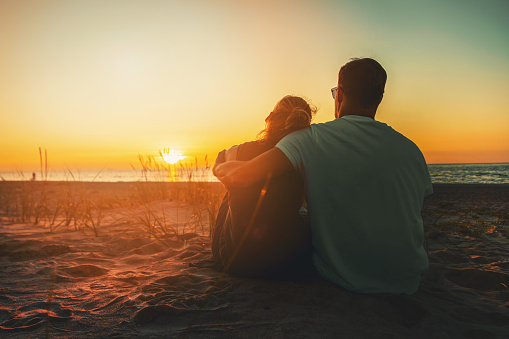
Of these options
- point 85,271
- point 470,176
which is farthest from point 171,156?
point 470,176

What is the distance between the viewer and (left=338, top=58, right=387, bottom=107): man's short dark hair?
164 cm

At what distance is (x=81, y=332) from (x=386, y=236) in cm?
159

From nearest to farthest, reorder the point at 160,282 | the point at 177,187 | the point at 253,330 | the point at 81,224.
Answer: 1. the point at 253,330
2. the point at 160,282
3. the point at 81,224
4. the point at 177,187

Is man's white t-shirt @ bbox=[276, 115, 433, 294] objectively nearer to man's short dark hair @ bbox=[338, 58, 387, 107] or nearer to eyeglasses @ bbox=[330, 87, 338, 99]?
man's short dark hair @ bbox=[338, 58, 387, 107]

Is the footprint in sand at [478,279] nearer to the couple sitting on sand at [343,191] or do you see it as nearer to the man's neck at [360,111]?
the couple sitting on sand at [343,191]

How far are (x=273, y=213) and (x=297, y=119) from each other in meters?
0.59

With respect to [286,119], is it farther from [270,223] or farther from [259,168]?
[270,223]

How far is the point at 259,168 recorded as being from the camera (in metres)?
1.64

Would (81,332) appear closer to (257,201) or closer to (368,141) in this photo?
(257,201)

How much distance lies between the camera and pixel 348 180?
1.58m

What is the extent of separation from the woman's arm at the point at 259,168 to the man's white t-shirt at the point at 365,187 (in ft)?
→ 0.17

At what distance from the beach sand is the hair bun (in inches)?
39.5

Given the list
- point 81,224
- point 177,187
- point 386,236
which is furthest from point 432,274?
point 177,187

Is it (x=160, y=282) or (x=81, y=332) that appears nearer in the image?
(x=81, y=332)
